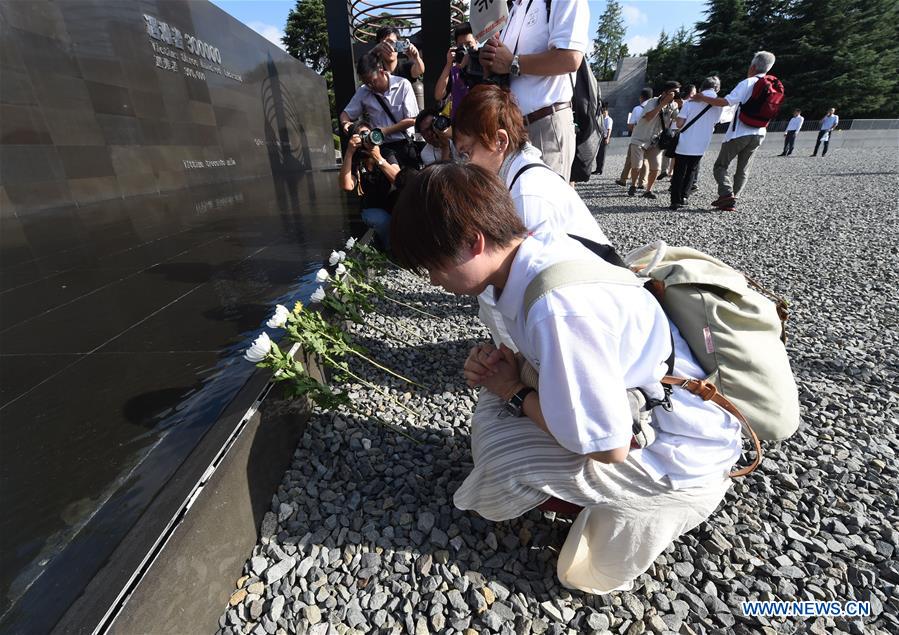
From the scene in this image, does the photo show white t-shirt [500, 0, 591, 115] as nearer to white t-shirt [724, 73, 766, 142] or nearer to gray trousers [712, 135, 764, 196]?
white t-shirt [724, 73, 766, 142]

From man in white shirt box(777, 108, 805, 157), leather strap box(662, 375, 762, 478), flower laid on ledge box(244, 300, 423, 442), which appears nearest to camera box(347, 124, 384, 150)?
flower laid on ledge box(244, 300, 423, 442)

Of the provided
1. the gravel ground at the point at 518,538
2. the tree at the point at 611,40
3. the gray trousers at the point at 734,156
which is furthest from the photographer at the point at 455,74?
the tree at the point at 611,40

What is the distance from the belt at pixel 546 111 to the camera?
249 cm

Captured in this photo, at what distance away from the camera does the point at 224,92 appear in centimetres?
1072

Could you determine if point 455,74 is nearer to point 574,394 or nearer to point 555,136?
point 555,136

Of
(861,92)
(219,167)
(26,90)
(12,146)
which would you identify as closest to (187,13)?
(219,167)

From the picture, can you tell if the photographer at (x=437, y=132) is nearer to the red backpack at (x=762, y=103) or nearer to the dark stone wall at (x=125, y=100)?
the red backpack at (x=762, y=103)

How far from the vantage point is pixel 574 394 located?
1.00 meters

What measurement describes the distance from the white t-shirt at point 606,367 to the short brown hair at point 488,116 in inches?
35.4

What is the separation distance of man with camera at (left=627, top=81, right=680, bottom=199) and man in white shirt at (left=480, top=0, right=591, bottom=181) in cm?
596

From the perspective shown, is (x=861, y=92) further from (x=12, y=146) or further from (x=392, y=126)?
(x=12, y=146)

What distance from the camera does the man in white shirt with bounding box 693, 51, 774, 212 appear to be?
6.04 m

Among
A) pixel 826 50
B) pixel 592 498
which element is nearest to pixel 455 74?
pixel 592 498

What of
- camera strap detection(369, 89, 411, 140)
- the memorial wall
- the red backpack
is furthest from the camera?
the red backpack
